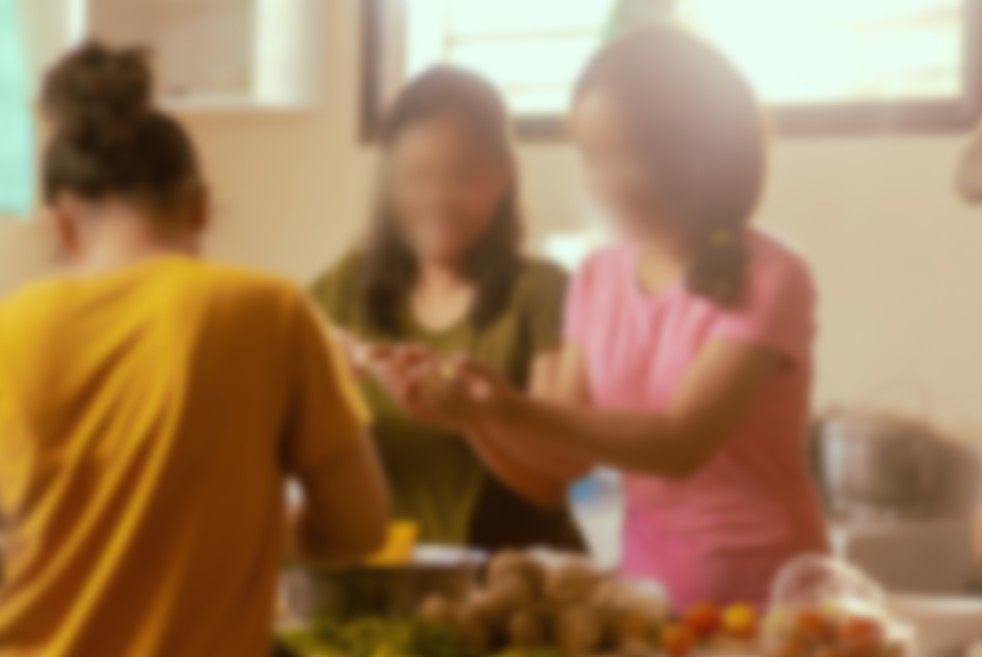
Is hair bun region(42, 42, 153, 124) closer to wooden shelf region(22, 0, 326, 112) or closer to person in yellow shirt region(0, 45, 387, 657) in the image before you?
person in yellow shirt region(0, 45, 387, 657)

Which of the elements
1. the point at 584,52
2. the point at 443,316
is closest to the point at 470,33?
the point at 584,52

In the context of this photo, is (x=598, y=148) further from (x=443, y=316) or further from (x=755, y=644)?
(x=755, y=644)

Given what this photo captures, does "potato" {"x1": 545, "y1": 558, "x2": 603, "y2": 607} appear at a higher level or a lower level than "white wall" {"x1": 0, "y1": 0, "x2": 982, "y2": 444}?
lower

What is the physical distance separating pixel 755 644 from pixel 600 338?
0.26 metres

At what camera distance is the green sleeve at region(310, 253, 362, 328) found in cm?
106

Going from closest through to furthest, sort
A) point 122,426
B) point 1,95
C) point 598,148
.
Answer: point 122,426 < point 598,148 < point 1,95

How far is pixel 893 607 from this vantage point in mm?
880

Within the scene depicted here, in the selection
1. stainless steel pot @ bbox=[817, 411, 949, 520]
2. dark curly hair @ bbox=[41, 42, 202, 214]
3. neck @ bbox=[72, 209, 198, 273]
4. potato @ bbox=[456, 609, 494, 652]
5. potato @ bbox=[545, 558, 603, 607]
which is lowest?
potato @ bbox=[456, 609, 494, 652]

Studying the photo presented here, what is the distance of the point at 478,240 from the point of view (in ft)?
3.43

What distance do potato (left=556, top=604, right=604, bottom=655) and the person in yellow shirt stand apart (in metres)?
0.14

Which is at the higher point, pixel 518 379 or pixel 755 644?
pixel 518 379

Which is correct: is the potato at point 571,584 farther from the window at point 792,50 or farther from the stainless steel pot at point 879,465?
the window at point 792,50

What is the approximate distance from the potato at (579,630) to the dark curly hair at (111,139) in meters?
0.34

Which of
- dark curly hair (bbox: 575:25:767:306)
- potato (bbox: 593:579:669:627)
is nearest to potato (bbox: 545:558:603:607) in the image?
potato (bbox: 593:579:669:627)
